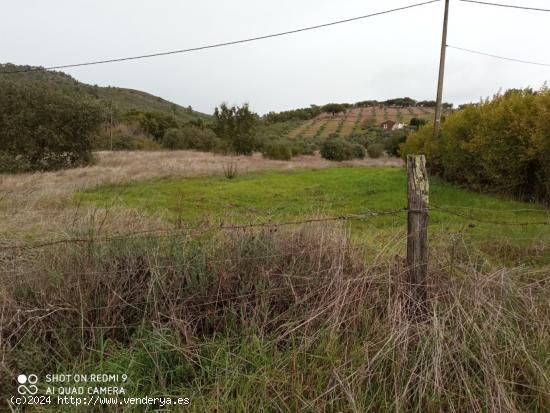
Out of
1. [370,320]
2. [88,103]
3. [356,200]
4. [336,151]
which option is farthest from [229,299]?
[336,151]

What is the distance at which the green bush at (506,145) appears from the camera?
880 centimetres

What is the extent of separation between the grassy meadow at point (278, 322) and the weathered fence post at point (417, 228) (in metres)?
0.10

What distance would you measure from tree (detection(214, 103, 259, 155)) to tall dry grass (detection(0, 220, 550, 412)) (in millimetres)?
34915

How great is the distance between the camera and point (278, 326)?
97.2 inches

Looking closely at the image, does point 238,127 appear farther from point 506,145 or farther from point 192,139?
point 506,145

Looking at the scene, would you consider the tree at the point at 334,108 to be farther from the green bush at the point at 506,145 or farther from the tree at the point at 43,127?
the green bush at the point at 506,145

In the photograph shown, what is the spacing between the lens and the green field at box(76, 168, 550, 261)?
584cm

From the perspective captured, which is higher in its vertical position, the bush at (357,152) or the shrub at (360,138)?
the shrub at (360,138)

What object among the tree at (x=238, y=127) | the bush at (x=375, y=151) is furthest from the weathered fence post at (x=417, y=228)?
the bush at (x=375, y=151)

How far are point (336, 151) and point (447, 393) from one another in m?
36.6

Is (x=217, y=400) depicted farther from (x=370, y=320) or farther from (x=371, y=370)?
(x=370, y=320)

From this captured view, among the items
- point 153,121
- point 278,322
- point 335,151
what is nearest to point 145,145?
point 153,121

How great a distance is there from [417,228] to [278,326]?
1.32 metres

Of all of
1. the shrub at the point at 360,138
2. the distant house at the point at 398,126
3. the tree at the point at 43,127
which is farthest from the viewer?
the distant house at the point at 398,126
